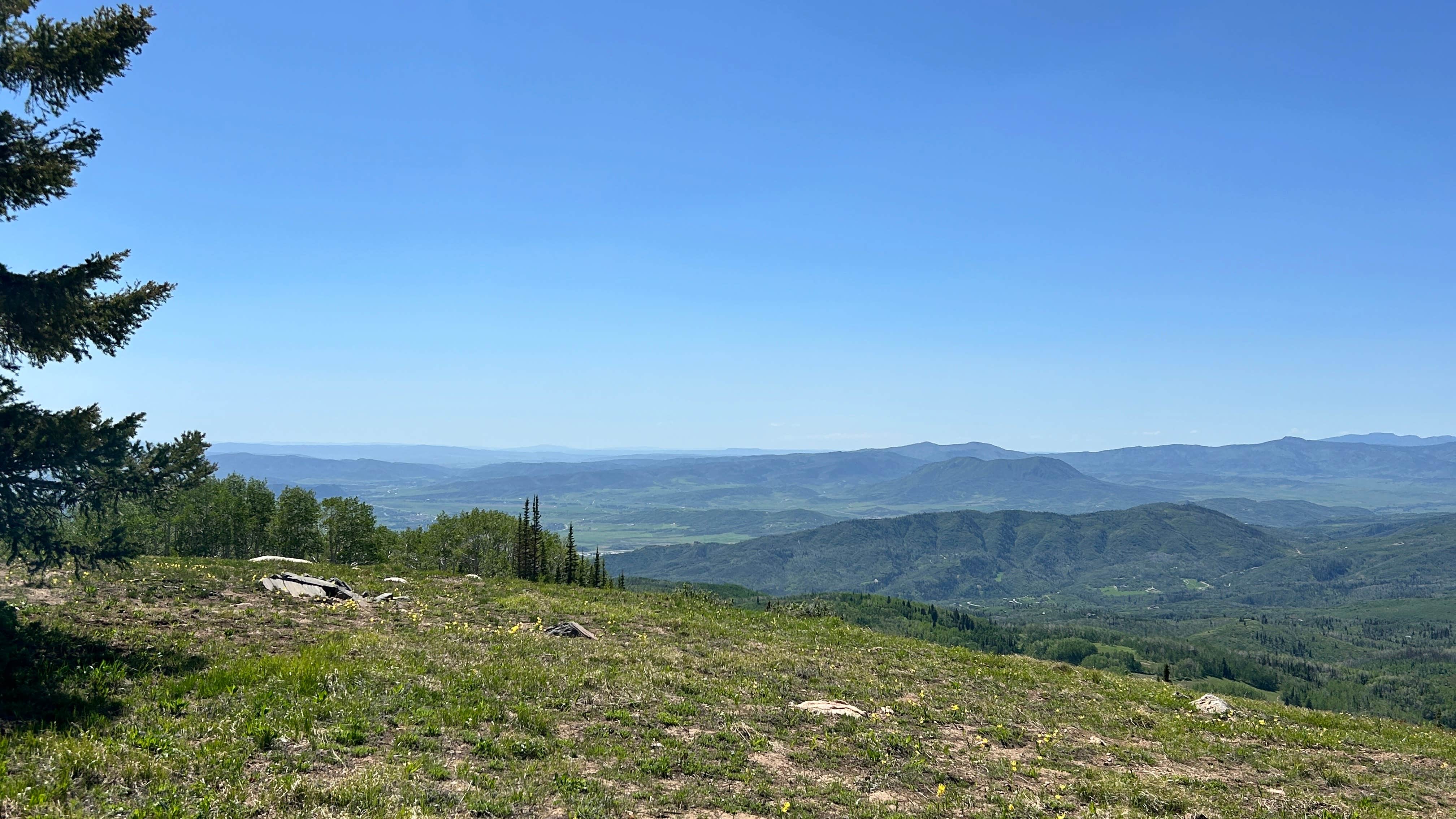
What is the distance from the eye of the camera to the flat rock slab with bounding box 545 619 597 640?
25.5m

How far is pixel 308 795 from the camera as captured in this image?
35.0 feet

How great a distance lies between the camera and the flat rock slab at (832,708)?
18.6 m

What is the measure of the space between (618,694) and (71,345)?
16.3 metres

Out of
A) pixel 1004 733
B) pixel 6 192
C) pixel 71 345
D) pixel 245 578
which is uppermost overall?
pixel 6 192

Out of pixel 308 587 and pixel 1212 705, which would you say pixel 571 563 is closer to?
pixel 308 587

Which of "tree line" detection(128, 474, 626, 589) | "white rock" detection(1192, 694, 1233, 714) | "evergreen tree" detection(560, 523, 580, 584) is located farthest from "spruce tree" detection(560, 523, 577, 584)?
"white rock" detection(1192, 694, 1233, 714)

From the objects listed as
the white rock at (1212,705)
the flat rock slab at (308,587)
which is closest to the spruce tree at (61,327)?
the flat rock slab at (308,587)

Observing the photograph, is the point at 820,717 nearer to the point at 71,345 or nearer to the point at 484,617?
the point at 484,617

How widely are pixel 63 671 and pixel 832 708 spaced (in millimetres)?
17754

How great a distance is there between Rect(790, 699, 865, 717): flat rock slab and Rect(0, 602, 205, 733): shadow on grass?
49.9 feet

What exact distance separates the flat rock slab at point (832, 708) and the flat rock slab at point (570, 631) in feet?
31.1

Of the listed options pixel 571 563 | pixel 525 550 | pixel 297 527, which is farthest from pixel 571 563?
pixel 297 527

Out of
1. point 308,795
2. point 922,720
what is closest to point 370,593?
point 308,795

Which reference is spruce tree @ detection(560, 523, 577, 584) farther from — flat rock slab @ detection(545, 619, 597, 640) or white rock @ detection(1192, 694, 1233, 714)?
white rock @ detection(1192, 694, 1233, 714)
